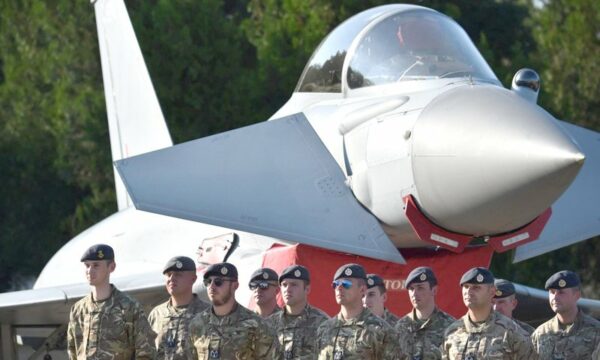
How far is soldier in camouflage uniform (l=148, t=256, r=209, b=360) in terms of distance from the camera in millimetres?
9648

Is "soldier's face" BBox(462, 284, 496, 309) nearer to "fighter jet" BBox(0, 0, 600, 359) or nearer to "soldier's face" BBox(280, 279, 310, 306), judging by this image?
"fighter jet" BBox(0, 0, 600, 359)

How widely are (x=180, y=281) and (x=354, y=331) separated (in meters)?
1.53

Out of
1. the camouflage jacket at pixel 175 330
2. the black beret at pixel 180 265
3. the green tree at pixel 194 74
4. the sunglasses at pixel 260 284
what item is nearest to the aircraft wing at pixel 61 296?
the camouflage jacket at pixel 175 330

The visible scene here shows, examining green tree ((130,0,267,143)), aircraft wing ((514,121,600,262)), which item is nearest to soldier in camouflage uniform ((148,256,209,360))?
aircraft wing ((514,121,600,262))

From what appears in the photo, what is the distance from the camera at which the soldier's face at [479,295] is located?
28.4ft

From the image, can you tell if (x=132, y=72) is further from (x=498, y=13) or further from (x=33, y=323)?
(x=498, y=13)

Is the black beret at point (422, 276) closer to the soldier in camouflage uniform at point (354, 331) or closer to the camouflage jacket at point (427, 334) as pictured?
the camouflage jacket at point (427, 334)

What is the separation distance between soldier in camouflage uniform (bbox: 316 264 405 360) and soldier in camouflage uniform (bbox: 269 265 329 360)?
0.33 meters

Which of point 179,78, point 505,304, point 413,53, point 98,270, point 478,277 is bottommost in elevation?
point 505,304

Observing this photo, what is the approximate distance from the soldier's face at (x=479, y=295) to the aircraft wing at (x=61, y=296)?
14.2ft

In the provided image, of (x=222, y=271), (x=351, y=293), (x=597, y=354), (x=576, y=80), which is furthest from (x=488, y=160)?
(x=576, y=80)

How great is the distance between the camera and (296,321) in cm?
924

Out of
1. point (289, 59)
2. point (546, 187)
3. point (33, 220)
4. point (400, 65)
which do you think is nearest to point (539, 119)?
point (546, 187)

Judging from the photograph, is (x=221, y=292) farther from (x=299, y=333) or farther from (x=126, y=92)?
(x=126, y=92)
